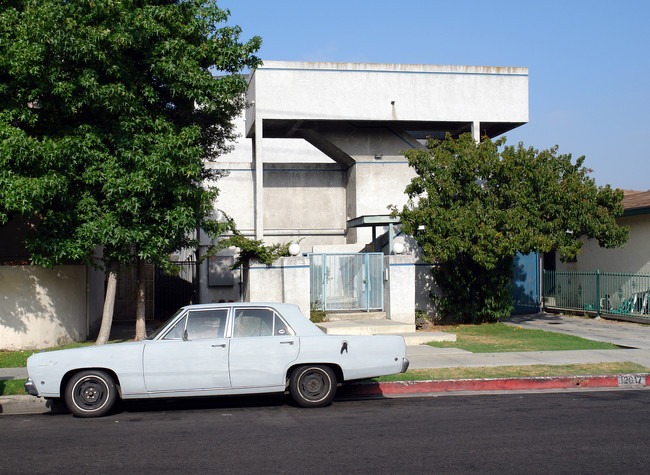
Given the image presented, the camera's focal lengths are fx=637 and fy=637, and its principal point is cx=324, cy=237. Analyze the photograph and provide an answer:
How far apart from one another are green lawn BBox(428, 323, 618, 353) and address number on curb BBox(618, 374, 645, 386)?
2.97 m

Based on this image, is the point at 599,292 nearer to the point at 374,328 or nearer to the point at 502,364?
the point at 374,328

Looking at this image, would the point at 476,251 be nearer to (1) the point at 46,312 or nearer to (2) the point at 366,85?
(2) the point at 366,85

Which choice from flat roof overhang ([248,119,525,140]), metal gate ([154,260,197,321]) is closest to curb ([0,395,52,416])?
metal gate ([154,260,197,321])

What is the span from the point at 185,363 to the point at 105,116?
23.6 feet

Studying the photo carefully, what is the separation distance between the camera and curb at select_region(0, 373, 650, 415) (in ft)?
33.3

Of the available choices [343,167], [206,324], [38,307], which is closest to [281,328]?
[206,324]

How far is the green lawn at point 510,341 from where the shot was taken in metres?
14.1

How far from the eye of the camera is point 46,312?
14.7 meters

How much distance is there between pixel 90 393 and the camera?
8.54 metres

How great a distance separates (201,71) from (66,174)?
3.69 meters

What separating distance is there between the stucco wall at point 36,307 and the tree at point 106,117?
904mm

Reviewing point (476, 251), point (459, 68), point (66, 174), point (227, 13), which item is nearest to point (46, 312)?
point (66, 174)

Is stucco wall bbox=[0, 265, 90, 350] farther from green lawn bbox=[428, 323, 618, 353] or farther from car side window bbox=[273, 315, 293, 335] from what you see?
green lawn bbox=[428, 323, 618, 353]

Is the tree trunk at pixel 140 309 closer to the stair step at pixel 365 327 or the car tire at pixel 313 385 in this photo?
the stair step at pixel 365 327
